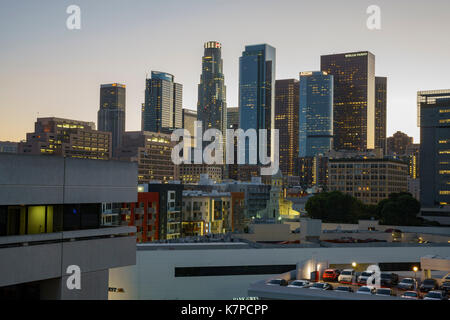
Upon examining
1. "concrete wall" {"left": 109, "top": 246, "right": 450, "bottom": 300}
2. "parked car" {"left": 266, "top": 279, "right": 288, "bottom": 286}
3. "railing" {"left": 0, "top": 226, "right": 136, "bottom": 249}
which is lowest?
"concrete wall" {"left": 109, "top": 246, "right": 450, "bottom": 300}

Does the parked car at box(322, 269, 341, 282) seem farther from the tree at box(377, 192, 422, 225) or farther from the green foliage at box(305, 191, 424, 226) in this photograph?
the tree at box(377, 192, 422, 225)

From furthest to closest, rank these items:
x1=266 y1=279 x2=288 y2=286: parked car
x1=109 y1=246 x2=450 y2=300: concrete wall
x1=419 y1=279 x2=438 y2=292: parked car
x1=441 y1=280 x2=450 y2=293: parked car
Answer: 1. x1=109 y1=246 x2=450 y2=300: concrete wall
2. x1=419 y1=279 x2=438 y2=292: parked car
3. x1=441 y1=280 x2=450 y2=293: parked car
4. x1=266 y1=279 x2=288 y2=286: parked car

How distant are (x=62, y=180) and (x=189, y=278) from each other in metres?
33.3

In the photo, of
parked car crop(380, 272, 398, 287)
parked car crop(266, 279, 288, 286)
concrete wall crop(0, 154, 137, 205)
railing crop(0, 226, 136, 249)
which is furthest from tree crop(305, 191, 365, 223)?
concrete wall crop(0, 154, 137, 205)

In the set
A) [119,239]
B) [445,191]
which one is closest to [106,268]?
[119,239]

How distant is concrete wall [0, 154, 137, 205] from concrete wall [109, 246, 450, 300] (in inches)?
1140

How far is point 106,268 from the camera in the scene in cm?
2058

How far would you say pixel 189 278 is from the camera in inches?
1971

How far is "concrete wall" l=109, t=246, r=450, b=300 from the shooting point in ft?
161

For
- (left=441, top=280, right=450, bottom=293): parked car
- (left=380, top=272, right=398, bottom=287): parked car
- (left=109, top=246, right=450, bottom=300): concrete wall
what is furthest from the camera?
(left=109, top=246, right=450, bottom=300): concrete wall

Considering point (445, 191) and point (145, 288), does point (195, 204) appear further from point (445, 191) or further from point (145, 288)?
point (445, 191)

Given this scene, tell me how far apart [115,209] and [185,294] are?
181 feet

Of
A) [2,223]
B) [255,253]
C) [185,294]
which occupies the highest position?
[2,223]
